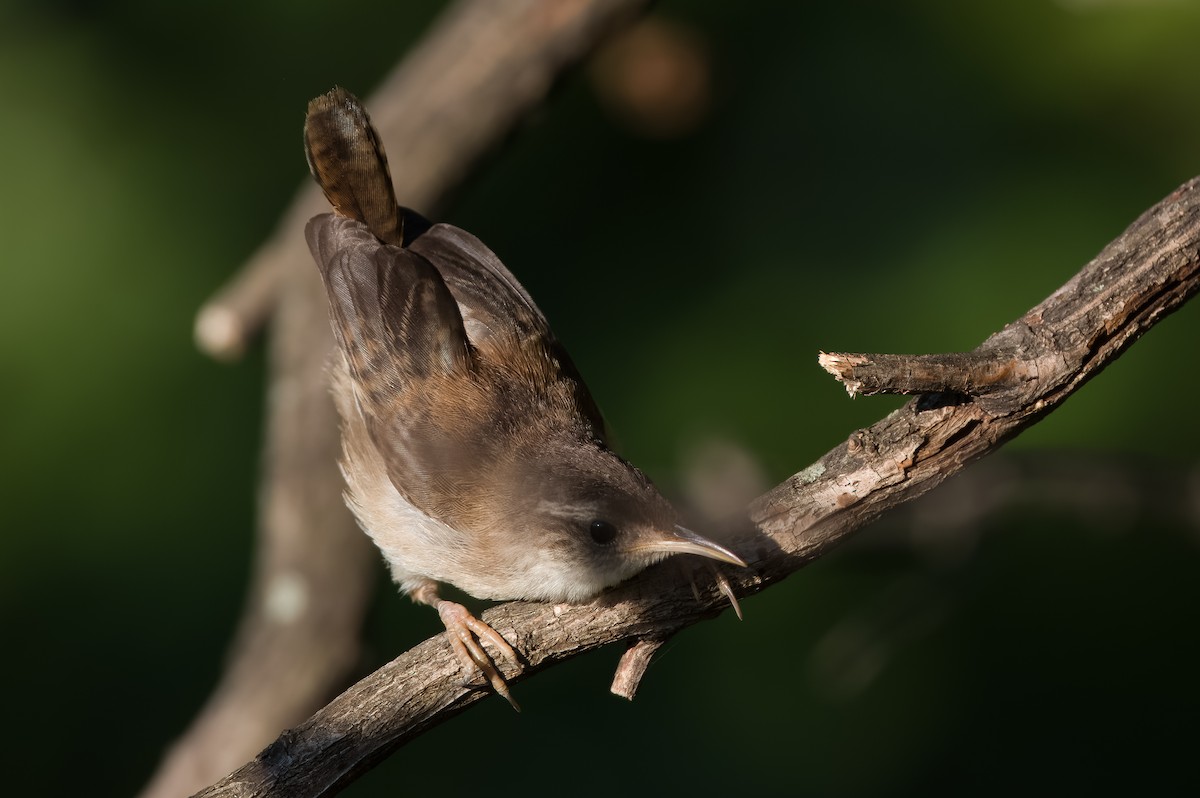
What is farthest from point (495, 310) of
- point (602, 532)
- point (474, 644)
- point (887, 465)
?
point (887, 465)

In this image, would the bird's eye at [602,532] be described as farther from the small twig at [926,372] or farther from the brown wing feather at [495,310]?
the small twig at [926,372]

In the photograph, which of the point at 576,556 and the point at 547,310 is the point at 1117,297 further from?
the point at 547,310

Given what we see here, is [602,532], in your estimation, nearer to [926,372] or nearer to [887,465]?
[887,465]

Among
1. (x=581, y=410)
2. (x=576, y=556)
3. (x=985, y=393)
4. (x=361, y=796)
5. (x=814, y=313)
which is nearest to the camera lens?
(x=985, y=393)

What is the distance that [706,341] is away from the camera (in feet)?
16.7

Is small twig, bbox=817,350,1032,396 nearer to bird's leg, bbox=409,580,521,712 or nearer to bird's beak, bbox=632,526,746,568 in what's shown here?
bird's beak, bbox=632,526,746,568

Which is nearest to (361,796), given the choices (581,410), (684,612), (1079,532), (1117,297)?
(581,410)

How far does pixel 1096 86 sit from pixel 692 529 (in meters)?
3.25

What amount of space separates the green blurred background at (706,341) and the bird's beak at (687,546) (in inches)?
64.8

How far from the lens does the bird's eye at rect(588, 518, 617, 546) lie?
9.01 ft

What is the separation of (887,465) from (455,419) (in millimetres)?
1222

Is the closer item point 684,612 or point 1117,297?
point 1117,297

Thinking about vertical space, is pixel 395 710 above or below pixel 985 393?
above

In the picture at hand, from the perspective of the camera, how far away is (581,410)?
10.8ft
